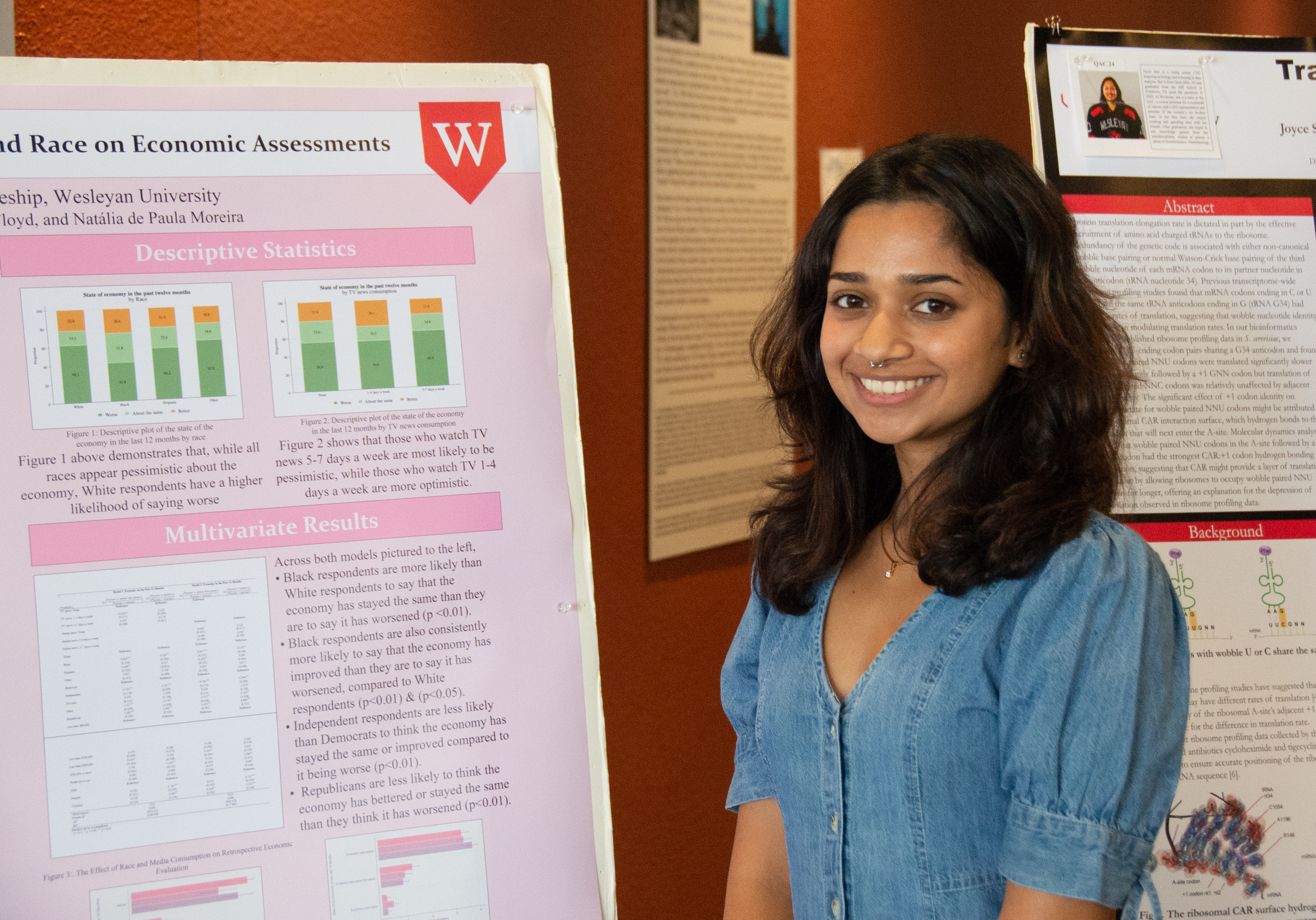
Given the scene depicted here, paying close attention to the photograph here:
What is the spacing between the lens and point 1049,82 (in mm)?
2062

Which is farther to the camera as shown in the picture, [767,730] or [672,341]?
[672,341]

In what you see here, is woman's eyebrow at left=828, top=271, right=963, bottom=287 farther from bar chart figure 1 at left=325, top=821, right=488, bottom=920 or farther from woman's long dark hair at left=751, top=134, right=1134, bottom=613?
bar chart figure 1 at left=325, top=821, right=488, bottom=920

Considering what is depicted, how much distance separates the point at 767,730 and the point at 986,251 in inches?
26.3

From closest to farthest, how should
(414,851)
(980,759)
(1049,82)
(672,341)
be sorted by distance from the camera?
1. (980,759)
2. (414,851)
3. (1049,82)
4. (672,341)

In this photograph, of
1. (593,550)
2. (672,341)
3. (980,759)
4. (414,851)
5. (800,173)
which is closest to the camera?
(980,759)

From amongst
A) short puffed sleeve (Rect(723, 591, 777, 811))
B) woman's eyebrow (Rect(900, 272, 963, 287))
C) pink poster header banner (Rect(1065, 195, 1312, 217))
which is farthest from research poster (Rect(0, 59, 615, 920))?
pink poster header banner (Rect(1065, 195, 1312, 217))

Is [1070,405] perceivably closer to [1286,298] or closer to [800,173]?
[1286,298]

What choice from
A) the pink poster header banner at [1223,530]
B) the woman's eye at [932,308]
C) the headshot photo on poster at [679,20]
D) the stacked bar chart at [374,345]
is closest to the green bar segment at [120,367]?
the stacked bar chart at [374,345]

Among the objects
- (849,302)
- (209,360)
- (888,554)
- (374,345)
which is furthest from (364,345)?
(888,554)

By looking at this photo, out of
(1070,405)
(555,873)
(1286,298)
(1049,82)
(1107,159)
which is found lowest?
(555,873)

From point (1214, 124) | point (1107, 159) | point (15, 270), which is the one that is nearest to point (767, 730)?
point (15, 270)

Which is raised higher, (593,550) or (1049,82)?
(1049,82)

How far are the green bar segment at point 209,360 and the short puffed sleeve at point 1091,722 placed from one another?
1.00m

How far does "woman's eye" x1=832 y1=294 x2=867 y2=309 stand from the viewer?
4.81ft
